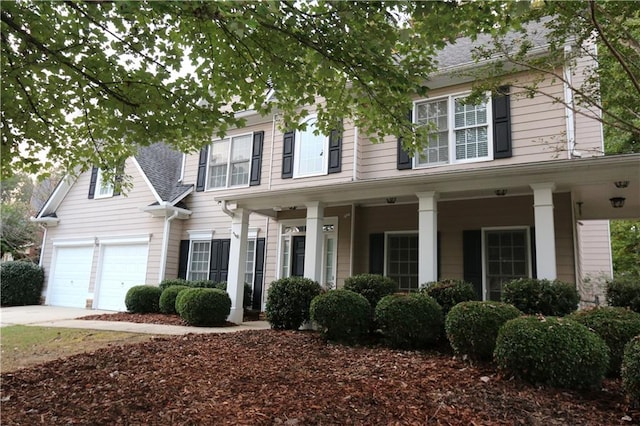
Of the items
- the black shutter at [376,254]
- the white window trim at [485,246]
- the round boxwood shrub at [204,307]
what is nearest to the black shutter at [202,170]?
the round boxwood shrub at [204,307]

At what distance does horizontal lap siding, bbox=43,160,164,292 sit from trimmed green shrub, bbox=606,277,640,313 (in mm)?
12176

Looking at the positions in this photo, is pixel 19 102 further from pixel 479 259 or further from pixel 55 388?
pixel 479 259

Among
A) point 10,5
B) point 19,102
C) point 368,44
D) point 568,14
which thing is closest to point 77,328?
point 19,102

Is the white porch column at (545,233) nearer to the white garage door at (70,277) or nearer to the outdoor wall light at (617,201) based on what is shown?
the outdoor wall light at (617,201)

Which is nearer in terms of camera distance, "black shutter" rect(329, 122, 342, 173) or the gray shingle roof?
"black shutter" rect(329, 122, 342, 173)

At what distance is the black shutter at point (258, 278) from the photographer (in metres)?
12.2

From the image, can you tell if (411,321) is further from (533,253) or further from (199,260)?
(199,260)

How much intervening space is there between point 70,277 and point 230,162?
7.86 metres

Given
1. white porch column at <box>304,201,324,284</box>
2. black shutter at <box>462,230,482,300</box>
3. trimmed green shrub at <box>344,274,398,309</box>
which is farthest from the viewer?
white porch column at <box>304,201,324,284</box>

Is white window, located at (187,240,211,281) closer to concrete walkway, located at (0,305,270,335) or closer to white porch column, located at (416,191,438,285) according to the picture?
concrete walkway, located at (0,305,270,335)

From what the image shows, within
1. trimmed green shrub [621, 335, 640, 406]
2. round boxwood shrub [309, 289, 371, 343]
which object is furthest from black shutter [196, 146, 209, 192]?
trimmed green shrub [621, 335, 640, 406]

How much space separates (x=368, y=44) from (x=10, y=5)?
3.33 metres

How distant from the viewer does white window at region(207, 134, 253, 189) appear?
13367 mm

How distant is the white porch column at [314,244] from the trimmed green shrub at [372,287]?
43.8 inches
